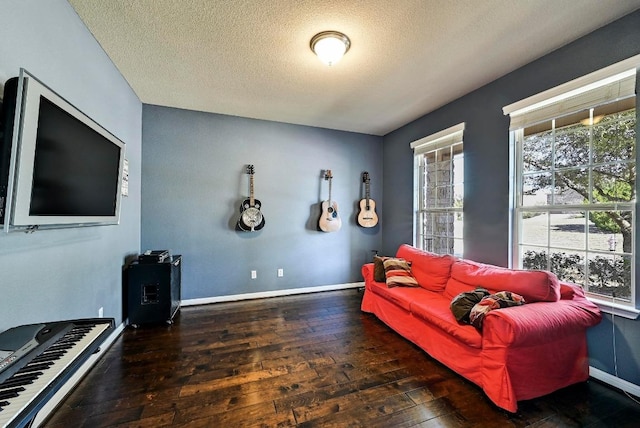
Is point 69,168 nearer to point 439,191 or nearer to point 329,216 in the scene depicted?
point 329,216

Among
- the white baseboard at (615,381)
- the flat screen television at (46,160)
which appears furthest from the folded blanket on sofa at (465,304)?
the flat screen television at (46,160)

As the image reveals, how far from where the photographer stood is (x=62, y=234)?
67.6 inches

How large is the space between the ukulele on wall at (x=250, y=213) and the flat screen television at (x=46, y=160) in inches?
72.9

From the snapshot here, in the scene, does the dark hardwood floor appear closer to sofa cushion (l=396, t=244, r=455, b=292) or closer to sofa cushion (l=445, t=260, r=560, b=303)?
sofa cushion (l=445, t=260, r=560, b=303)

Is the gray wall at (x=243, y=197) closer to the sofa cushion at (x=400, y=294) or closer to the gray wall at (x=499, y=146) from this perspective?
the gray wall at (x=499, y=146)

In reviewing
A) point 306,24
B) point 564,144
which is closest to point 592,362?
point 564,144

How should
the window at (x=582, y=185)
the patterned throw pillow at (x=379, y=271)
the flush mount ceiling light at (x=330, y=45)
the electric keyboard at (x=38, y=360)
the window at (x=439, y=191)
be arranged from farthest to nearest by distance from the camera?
1. the window at (x=439, y=191)
2. the patterned throw pillow at (x=379, y=271)
3. the flush mount ceiling light at (x=330, y=45)
4. the window at (x=582, y=185)
5. the electric keyboard at (x=38, y=360)

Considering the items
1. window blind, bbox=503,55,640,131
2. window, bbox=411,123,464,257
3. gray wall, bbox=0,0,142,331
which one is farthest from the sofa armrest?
gray wall, bbox=0,0,142,331

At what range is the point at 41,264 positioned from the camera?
1.51m

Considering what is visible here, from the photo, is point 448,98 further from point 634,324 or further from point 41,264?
point 41,264

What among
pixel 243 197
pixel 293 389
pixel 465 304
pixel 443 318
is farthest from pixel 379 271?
pixel 243 197

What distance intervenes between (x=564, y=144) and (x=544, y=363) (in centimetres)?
178

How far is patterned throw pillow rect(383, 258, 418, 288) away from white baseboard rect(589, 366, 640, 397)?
1412 mm

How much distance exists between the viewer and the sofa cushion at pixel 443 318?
1833 mm
